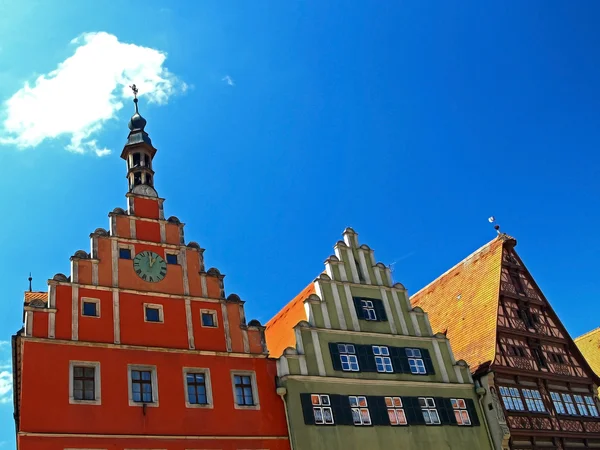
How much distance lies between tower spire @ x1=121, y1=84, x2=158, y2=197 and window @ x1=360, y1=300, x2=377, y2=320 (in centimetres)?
1040

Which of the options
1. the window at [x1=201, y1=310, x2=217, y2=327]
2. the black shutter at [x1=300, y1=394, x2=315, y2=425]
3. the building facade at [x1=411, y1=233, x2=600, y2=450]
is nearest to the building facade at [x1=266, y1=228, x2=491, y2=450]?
the black shutter at [x1=300, y1=394, x2=315, y2=425]

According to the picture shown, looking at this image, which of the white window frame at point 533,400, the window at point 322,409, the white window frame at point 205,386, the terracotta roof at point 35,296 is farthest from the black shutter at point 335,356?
the terracotta roof at point 35,296

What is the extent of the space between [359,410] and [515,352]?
34.8ft

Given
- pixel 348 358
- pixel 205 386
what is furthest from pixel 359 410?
pixel 205 386

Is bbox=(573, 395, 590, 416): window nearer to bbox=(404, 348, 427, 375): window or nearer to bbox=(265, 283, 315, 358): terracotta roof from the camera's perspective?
bbox=(404, 348, 427, 375): window

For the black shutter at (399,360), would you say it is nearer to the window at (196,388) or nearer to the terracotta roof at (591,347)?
the window at (196,388)

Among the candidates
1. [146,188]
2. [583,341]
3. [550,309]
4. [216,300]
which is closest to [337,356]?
[216,300]

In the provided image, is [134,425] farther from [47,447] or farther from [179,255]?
[179,255]

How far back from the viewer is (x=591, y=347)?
1876 inches

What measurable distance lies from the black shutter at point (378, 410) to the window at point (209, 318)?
280 inches

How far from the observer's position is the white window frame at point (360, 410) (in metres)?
27.5

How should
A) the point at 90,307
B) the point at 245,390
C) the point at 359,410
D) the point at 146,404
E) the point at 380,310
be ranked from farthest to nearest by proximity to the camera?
the point at 380,310
the point at 359,410
the point at 245,390
the point at 90,307
the point at 146,404

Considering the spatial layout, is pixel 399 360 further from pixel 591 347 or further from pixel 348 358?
pixel 591 347

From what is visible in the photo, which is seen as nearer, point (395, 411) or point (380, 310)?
point (395, 411)
